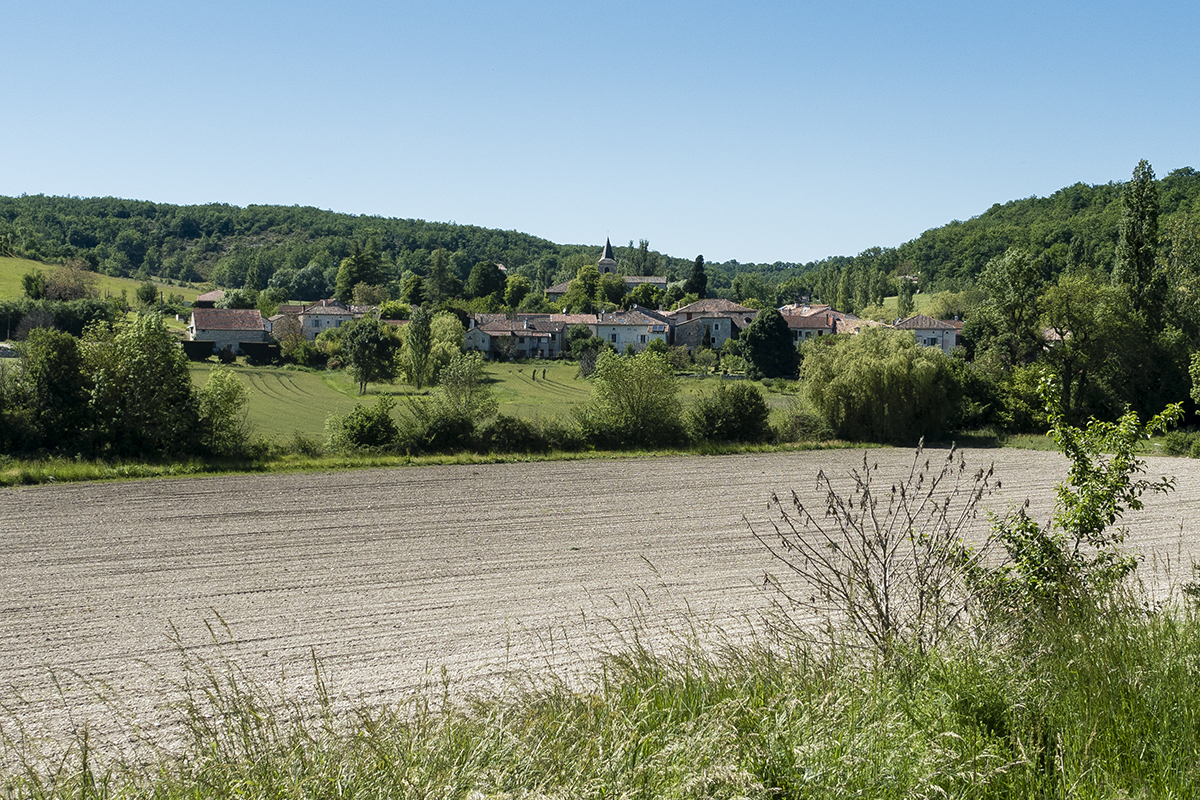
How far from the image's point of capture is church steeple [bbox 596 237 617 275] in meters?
166

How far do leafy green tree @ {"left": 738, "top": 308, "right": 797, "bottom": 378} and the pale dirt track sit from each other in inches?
1608

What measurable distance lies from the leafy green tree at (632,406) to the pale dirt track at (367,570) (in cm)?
560

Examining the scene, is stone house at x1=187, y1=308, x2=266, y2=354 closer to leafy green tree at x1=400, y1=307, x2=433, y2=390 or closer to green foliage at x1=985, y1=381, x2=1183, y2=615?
leafy green tree at x1=400, y1=307, x2=433, y2=390

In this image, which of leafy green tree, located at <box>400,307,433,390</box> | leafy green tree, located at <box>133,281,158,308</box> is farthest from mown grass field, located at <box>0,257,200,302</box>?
leafy green tree, located at <box>400,307,433,390</box>

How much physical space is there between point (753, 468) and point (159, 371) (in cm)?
1946

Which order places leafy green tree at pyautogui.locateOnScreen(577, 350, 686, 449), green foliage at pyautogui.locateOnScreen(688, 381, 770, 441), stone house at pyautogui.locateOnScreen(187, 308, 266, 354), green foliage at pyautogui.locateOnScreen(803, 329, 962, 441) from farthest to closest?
stone house at pyautogui.locateOnScreen(187, 308, 266, 354) → green foliage at pyautogui.locateOnScreen(803, 329, 962, 441) → green foliage at pyautogui.locateOnScreen(688, 381, 770, 441) → leafy green tree at pyautogui.locateOnScreen(577, 350, 686, 449)

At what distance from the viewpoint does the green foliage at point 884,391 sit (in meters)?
36.3

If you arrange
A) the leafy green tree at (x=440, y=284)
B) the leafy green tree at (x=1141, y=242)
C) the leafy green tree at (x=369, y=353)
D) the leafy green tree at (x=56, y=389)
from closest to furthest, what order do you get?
the leafy green tree at (x=56, y=389)
the leafy green tree at (x=1141, y=242)
the leafy green tree at (x=369, y=353)
the leafy green tree at (x=440, y=284)

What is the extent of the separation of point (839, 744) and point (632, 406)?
29.1m

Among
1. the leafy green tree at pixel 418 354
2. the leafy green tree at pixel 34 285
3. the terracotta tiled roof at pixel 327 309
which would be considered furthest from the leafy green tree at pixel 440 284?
the leafy green tree at pixel 418 354

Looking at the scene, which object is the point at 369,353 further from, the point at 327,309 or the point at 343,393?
the point at 327,309

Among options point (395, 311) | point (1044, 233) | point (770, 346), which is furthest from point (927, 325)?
point (395, 311)

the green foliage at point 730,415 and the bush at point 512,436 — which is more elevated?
the green foliage at point 730,415

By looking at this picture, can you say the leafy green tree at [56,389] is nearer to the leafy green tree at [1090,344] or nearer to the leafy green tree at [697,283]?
the leafy green tree at [1090,344]
